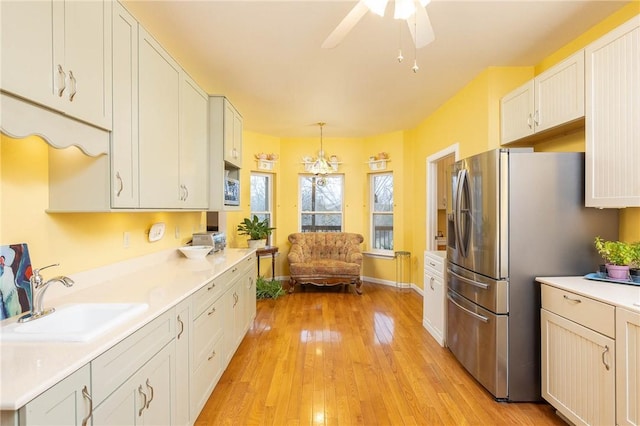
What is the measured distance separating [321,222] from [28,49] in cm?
491

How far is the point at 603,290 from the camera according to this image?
1676 mm

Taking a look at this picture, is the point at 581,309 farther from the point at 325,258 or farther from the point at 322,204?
the point at 322,204

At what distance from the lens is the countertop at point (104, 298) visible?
0.83 meters

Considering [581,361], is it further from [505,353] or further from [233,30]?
[233,30]

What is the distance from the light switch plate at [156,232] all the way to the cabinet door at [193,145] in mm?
320

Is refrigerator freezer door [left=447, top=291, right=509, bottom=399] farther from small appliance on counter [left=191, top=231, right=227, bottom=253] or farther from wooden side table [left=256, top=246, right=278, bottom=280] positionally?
wooden side table [left=256, top=246, right=278, bottom=280]

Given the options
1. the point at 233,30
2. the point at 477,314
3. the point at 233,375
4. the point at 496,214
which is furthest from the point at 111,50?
the point at 477,314

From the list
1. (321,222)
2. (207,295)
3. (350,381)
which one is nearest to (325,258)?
(321,222)

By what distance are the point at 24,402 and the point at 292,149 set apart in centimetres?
517

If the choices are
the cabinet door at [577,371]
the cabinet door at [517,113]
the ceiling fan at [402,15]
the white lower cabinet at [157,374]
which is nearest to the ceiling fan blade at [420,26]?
the ceiling fan at [402,15]

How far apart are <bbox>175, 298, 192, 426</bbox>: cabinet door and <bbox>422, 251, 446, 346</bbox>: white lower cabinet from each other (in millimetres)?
2330

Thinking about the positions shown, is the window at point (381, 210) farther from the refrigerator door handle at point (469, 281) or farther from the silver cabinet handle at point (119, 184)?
the silver cabinet handle at point (119, 184)

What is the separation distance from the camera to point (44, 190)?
58.6 inches

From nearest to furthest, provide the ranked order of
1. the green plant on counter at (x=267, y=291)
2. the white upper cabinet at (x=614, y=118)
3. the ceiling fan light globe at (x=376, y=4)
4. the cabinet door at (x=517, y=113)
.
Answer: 1. the ceiling fan light globe at (x=376, y=4)
2. the white upper cabinet at (x=614, y=118)
3. the cabinet door at (x=517, y=113)
4. the green plant on counter at (x=267, y=291)
